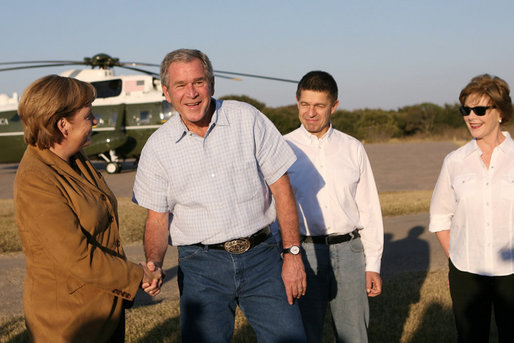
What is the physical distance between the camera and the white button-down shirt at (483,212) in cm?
333

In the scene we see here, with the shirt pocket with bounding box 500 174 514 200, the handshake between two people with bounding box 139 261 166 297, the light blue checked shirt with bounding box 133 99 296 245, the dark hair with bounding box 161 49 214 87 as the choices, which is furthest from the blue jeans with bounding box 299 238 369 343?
the dark hair with bounding box 161 49 214 87

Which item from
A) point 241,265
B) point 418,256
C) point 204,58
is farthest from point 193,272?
point 418,256

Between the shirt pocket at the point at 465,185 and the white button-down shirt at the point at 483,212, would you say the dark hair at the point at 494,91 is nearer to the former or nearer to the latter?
the white button-down shirt at the point at 483,212

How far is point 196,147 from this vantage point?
290 cm

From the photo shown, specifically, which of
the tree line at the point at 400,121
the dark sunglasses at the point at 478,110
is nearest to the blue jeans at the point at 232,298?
the dark sunglasses at the point at 478,110

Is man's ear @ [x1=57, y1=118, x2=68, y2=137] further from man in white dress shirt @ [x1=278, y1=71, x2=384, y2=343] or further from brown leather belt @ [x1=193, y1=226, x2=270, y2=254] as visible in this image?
man in white dress shirt @ [x1=278, y1=71, x2=384, y2=343]

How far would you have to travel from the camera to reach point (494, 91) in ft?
11.2

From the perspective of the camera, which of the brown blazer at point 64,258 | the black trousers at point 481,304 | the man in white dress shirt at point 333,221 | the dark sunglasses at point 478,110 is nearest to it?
the brown blazer at point 64,258

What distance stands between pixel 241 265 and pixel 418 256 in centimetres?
553

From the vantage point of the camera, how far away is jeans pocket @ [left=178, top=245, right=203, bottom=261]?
290 centimetres

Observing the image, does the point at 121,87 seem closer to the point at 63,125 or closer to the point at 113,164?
the point at 113,164

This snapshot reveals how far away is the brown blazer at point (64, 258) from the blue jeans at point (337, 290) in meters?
1.29

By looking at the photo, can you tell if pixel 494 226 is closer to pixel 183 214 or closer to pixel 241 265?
pixel 241 265

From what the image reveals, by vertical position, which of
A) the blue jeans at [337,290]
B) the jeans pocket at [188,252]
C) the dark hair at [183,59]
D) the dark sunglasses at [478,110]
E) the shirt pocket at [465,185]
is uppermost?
the dark hair at [183,59]
